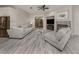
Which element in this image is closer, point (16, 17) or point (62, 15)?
point (62, 15)

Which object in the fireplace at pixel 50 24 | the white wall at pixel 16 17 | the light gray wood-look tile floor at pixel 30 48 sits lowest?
the light gray wood-look tile floor at pixel 30 48

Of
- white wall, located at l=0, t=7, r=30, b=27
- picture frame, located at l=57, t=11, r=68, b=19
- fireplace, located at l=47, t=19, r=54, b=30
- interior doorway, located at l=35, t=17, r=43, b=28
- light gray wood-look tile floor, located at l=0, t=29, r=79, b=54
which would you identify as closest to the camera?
light gray wood-look tile floor, located at l=0, t=29, r=79, b=54

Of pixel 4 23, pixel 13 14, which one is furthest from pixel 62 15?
pixel 4 23

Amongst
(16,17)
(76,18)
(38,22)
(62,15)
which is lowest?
(38,22)

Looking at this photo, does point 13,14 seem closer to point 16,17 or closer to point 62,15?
point 16,17

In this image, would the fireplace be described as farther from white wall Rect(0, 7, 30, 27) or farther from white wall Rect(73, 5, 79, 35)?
white wall Rect(0, 7, 30, 27)

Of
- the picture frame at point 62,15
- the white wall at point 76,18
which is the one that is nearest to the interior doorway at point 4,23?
the picture frame at point 62,15

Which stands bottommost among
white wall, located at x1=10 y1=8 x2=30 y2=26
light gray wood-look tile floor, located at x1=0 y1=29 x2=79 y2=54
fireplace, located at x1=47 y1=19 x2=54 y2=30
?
light gray wood-look tile floor, located at x1=0 y1=29 x2=79 y2=54

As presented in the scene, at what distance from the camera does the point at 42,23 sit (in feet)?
26.0

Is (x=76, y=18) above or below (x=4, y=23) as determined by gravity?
above

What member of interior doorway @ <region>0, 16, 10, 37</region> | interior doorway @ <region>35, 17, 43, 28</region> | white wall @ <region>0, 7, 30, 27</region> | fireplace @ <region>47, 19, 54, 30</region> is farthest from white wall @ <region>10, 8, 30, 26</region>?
fireplace @ <region>47, 19, 54, 30</region>

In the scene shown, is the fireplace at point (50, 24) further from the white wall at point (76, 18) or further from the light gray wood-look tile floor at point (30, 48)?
the light gray wood-look tile floor at point (30, 48)

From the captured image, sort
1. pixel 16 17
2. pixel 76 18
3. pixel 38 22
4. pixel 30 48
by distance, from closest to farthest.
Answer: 1. pixel 30 48
2. pixel 76 18
3. pixel 16 17
4. pixel 38 22
